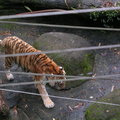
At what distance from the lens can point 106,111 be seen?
12.4 ft

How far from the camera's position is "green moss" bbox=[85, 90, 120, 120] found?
3716mm

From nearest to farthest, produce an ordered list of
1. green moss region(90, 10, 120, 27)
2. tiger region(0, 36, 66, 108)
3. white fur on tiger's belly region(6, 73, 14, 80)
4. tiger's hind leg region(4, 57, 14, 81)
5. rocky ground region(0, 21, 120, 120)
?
1. tiger region(0, 36, 66, 108)
2. rocky ground region(0, 21, 120, 120)
3. tiger's hind leg region(4, 57, 14, 81)
4. white fur on tiger's belly region(6, 73, 14, 80)
5. green moss region(90, 10, 120, 27)

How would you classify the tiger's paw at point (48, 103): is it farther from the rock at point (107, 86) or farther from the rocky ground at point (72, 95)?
the rock at point (107, 86)

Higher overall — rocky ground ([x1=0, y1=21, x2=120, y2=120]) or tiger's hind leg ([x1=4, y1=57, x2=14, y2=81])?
tiger's hind leg ([x1=4, y1=57, x2=14, y2=81])

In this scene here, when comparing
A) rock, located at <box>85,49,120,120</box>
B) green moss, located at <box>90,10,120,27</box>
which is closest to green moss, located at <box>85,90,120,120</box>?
rock, located at <box>85,49,120,120</box>

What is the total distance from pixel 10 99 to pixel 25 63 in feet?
1.94

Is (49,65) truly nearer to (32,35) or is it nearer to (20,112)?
(20,112)

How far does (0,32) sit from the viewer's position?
6.12 metres

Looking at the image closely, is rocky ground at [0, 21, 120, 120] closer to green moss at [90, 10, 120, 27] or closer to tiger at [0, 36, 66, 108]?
tiger at [0, 36, 66, 108]

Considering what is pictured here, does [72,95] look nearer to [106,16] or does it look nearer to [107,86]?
[107,86]

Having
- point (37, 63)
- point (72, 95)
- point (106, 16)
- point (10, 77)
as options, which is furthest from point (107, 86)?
point (10, 77)

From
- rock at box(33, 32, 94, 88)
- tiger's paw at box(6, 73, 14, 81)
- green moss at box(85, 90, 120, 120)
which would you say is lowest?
green moss at box(85, 90, 120, 120)

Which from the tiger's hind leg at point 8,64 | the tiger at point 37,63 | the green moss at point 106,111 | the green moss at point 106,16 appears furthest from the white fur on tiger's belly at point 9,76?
the green moss at point 106,16

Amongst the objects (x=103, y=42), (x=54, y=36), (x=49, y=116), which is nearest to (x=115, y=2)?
(x=103, y=42)
